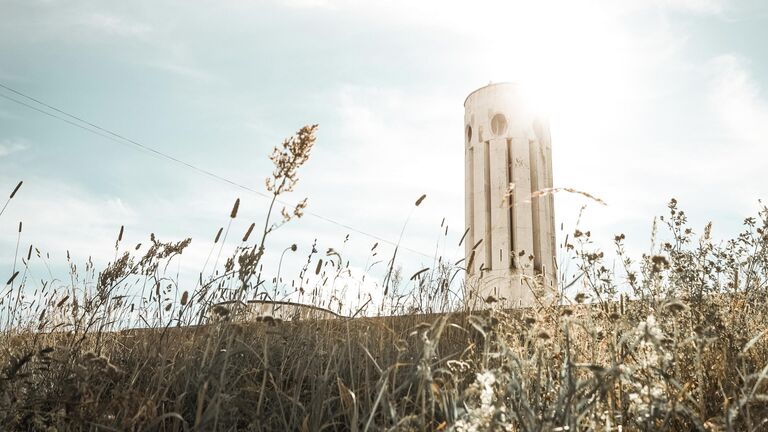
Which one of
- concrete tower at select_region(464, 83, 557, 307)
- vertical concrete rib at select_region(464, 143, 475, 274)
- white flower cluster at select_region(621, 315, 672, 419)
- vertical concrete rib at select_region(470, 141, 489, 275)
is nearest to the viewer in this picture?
white flower cluster at select_region(621, 315, 672, 419)

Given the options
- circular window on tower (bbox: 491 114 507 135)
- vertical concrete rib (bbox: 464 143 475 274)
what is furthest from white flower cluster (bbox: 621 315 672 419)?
circular window on tower (bbox: 491 114 507 135)

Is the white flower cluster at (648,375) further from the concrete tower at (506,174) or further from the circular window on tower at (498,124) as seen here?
the circular window on tower at (498,124)

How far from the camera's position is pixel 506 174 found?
14.3 meters

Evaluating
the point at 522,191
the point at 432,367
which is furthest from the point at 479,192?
the point at 432,367

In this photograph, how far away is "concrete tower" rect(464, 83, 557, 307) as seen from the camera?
45.6 ft

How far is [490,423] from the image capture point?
108 cm

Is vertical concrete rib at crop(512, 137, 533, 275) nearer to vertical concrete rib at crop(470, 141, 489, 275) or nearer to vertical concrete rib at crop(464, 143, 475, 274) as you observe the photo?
vertical concrete rib at crop(470, 141, 489, 275)

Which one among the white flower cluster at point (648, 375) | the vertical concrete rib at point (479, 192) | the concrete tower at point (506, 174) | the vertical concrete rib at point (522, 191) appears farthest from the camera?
the vertical concrete rib at point (479, 192)

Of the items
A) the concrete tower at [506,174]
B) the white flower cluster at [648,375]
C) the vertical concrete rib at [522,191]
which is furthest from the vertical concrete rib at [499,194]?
the white flower cluster at [648,375]

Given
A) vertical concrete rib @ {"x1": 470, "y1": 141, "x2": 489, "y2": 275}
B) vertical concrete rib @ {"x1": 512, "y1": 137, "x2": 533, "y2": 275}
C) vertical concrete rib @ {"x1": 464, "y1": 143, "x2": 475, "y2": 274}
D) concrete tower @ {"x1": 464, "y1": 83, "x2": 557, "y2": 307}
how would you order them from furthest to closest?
1. vertical concrete rib @ {"x1": 464, "y1": 143, "x2": 475, "y2": 274}
2. vertical concrete rib @ {"x1": 470, "y1": 141, "x2": 489, "y2": 275}
3. concrete tower @ {"x1": 464, "y1": 83, "x2": 557, "y2": 307}
4. vertical concrete rib @ {"x1": 512, "y1": 137, "x2": 533, "y2": 275}

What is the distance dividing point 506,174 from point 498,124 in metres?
1.53

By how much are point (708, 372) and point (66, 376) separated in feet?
8.65

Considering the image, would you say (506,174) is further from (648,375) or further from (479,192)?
(648,375)

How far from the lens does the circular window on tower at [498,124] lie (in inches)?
580
